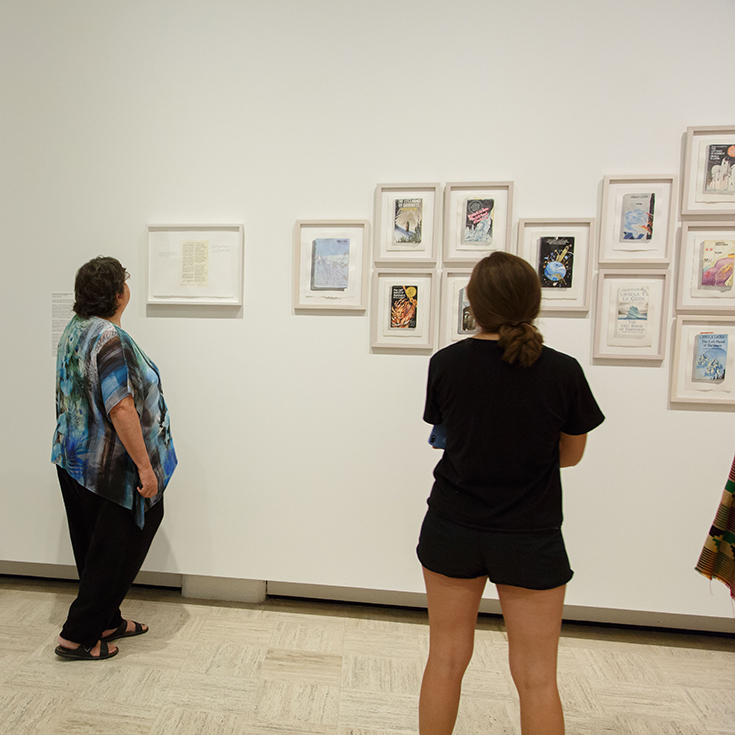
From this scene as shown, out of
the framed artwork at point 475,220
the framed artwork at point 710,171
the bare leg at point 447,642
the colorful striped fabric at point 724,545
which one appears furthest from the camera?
the framed artwork at point 475,220

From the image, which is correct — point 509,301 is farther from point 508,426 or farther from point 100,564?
point 100,564

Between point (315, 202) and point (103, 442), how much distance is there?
1.33m

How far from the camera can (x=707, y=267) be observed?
205cm

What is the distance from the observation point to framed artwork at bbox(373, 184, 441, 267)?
216 centimetres

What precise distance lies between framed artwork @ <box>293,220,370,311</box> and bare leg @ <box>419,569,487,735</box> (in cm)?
132

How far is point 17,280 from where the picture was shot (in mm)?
2410

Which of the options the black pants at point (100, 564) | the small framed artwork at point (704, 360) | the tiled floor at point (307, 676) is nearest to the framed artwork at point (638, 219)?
the small framed artwork at point (704, 360)

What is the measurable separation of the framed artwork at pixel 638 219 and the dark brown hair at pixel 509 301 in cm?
115

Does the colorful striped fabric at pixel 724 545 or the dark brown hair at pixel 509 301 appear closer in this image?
the dark brown hair at pixel 509 301

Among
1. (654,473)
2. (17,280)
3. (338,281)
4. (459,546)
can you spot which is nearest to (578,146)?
(338,281)

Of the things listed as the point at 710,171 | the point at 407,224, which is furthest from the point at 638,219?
the point at 407,224

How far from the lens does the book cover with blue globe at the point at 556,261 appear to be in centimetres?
211

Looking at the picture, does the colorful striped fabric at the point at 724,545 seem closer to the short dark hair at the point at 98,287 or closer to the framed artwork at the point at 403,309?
the framed artwork at the point at 403,309

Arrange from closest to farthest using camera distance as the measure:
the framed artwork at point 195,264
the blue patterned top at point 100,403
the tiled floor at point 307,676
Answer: the tiled floor at point 307,676 → the blue patterned top at point 100,403 → the framed artwork at point 195,264
